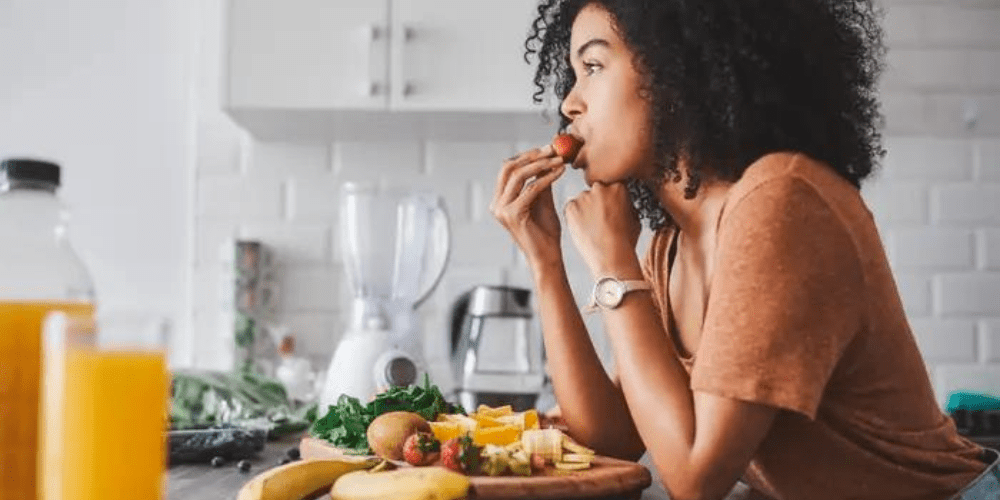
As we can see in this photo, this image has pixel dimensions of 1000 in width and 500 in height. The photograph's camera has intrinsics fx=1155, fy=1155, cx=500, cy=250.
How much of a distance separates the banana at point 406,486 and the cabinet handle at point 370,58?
1.99m

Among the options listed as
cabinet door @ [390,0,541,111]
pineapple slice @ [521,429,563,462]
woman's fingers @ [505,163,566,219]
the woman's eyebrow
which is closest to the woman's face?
the woman's eyebrow

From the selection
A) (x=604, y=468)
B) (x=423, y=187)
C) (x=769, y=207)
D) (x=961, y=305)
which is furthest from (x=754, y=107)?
(x=961, y=305)

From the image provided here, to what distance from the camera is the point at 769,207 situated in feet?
3.69

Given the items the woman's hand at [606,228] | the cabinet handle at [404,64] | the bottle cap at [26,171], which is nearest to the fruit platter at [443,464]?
the woman's hand at [606,228]

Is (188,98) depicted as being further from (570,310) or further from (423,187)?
(570,310)

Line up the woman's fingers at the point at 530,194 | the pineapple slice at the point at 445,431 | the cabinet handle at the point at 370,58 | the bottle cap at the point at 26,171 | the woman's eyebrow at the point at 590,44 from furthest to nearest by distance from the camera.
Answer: the cabinet handle at the point at 370,58, the woman's fingers at the point at 530,194, the woman's eyebrow at the point at 590,44, the pineapple slice at the point at 445,431, the bottle cap at the point at 26,171

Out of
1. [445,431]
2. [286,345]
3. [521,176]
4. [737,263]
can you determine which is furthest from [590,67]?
[286,345]

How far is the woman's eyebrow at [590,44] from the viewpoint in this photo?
1387mm

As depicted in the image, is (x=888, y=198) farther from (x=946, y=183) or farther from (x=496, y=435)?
(x=496, y=435)

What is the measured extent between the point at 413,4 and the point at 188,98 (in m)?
0.79

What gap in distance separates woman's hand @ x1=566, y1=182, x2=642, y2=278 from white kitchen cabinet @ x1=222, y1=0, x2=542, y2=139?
59.4 inches

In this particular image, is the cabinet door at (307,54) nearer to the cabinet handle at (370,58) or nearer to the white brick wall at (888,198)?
the cabinet handle at (370,58)

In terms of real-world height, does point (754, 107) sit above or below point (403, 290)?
above

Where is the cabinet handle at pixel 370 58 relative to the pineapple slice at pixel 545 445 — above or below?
above
